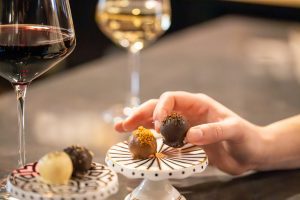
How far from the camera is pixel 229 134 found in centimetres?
128

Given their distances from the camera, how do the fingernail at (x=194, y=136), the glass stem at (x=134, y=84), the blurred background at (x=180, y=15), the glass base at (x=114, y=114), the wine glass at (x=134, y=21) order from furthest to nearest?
the blurred background at (x=180, y=15) → the wine glass at (x=134, y=21) → the glass stem at (x=134, y=84) → the glass base at (x=114, y=114) → the fingernail at (x=194, y=136)

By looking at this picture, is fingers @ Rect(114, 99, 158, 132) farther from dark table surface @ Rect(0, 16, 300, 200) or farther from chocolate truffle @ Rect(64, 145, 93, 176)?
chocolate truffle @ Rect(64, 145, 93, 176)

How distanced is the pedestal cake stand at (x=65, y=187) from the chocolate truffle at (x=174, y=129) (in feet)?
0.52

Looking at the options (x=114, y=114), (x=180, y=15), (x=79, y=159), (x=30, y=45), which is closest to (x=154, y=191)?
(x=79, y=159)

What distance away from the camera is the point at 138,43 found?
218 centimetres

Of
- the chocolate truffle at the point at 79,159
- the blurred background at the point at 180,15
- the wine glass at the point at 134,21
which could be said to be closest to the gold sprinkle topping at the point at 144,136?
the chocolate truffle at the point at 79,159

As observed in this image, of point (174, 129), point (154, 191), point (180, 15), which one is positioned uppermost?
point (180, 15)

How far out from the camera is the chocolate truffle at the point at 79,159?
1.01 meters

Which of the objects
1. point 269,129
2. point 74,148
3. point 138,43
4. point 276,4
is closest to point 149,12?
point 138,43

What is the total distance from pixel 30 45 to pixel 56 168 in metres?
0.27

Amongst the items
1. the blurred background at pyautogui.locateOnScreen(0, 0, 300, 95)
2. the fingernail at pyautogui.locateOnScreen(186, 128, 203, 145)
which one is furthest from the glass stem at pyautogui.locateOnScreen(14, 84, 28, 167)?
the blurred background at pyautogui.locateOnScreen(0, 0, 300, 95)

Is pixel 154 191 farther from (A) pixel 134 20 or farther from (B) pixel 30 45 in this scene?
(A) pixel 134 20

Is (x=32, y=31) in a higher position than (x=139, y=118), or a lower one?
higher

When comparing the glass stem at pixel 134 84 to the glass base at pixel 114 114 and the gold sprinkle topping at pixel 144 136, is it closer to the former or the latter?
the glass base at pixel 114 114
